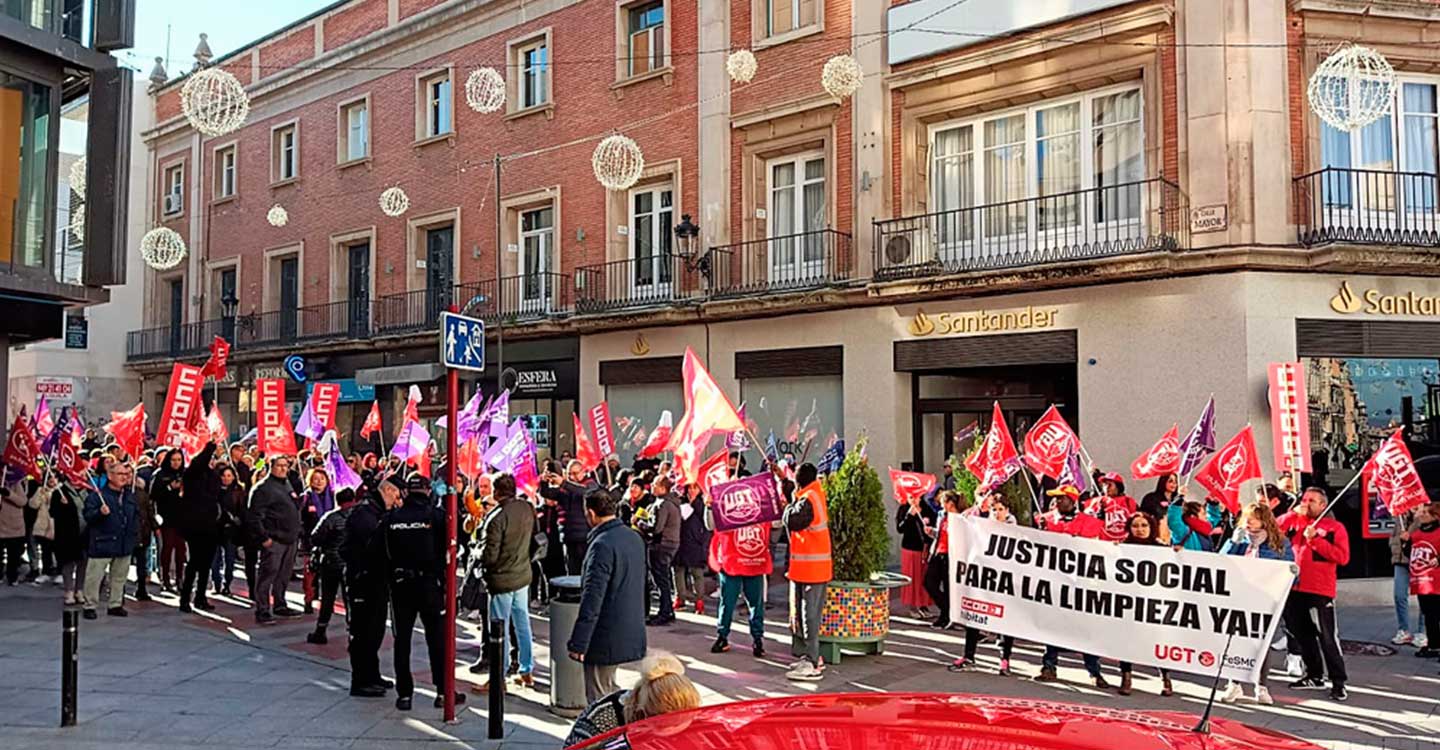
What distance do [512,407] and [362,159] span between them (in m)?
8.45

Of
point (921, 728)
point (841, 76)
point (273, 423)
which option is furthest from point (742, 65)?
point (921, 728)

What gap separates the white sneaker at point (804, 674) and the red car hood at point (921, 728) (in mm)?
6967

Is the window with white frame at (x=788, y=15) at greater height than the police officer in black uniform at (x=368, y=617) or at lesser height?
greater

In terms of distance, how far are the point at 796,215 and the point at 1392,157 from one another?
943cm

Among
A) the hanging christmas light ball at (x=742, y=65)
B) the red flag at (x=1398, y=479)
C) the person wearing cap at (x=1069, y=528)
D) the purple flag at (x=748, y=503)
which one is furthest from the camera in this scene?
the hanging christmas light ball at (x=742, y=65)

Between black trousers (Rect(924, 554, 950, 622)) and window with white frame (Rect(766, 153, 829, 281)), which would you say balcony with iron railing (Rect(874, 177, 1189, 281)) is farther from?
black trousers (Rect(924, 554, 950, 622))

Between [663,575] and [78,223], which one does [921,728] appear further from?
[78,223]

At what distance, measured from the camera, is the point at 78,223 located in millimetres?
17875

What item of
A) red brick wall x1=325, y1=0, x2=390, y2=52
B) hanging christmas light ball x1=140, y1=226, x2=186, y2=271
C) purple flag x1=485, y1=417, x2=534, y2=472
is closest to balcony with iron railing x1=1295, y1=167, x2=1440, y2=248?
purple flag x1=485, y1=417, x2=534, y2=472

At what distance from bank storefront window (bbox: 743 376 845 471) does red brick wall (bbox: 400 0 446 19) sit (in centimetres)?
1335

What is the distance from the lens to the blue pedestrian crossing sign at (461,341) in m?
8.35

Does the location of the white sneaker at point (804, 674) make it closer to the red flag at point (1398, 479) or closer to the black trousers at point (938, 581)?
the black trousers at point (938, 581)

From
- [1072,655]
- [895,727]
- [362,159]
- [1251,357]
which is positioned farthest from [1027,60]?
[362,159]

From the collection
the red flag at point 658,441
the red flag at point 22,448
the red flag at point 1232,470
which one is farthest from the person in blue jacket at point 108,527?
the red flag at point 1232,470
